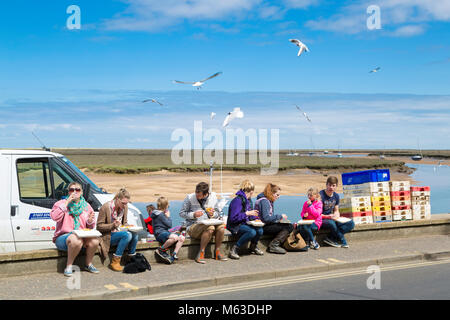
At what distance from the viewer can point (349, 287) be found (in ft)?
26.9

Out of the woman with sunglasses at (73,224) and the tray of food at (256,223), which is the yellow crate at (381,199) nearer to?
the tray of food at (256,223)

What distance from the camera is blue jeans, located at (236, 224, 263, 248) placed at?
10.1 m

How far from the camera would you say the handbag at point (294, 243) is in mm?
10766

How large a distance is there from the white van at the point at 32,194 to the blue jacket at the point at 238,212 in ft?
6.62

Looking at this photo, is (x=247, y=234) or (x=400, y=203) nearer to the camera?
(x=247, y=234)

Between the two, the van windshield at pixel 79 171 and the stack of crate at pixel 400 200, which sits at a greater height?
the van windshield at pixel 79 171

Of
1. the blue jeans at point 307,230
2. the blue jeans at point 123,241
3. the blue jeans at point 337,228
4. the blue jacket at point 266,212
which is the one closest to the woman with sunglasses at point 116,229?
the blue jeans at point 123,241

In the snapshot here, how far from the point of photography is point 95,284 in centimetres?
793

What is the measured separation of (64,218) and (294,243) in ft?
15.4

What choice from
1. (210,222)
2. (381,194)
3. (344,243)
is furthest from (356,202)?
(210,222)

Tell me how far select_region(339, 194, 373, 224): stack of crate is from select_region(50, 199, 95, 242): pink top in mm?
6359

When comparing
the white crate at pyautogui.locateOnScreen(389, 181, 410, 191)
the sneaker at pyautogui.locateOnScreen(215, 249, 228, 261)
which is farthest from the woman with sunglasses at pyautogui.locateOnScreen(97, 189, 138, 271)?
the white crate at pyautogui.locateOnScreen(389, 181, 410, 191)

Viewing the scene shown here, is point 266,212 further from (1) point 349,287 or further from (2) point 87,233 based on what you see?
(2) point 87,233
